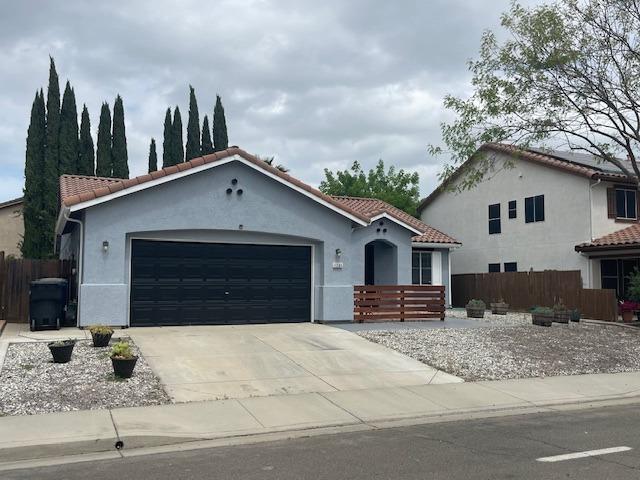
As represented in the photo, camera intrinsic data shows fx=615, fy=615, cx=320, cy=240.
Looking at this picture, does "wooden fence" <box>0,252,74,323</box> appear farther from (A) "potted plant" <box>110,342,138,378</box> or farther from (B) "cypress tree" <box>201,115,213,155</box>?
A: (B) "cypress tree" <box>201,115,213,155</box>

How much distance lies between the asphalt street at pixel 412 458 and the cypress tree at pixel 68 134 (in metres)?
26.8

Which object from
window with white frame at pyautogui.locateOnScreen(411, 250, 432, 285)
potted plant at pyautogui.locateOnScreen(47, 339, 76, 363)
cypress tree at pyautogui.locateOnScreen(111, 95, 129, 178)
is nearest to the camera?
potted plant at pyautogui.locateOnScreen(47, 339, 76, 363)

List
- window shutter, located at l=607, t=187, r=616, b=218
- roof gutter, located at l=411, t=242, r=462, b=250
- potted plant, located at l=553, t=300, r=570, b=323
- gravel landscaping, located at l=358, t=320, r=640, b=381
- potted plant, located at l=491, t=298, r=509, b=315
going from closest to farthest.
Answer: gravel landscaping, located at l=358, t=320, r=640, b=381 < potted plant, located at l=553, t=300, r=570, b=323 < potted plant, located at l=491, t=298, r=509, b=315 < window shutter, located at l=607, t=187, r=616, b=218 < roof gutter, located at l=411, t=242, r=462, b=250

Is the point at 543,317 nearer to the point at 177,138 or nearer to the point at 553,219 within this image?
the point at 553,219

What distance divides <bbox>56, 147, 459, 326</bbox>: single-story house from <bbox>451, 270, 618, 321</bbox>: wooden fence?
990cm

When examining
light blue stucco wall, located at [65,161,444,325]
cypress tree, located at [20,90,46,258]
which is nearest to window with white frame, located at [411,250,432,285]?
light blue stucco wall, located at [65,161,444,325]

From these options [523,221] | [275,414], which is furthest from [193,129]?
[275,414]

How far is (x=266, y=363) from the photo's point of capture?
1190 centimetres

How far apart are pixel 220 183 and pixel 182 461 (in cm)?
1049

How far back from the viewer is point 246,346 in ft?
43.7

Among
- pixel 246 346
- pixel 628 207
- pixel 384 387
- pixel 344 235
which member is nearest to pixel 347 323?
pixel 344 235

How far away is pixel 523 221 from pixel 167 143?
65.4 feet

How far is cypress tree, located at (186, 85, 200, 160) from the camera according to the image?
1388 inches

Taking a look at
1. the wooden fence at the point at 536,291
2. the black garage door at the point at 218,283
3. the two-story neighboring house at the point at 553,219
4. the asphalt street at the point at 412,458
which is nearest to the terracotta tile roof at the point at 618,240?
the two-story neighboring house at the point at 553,219
